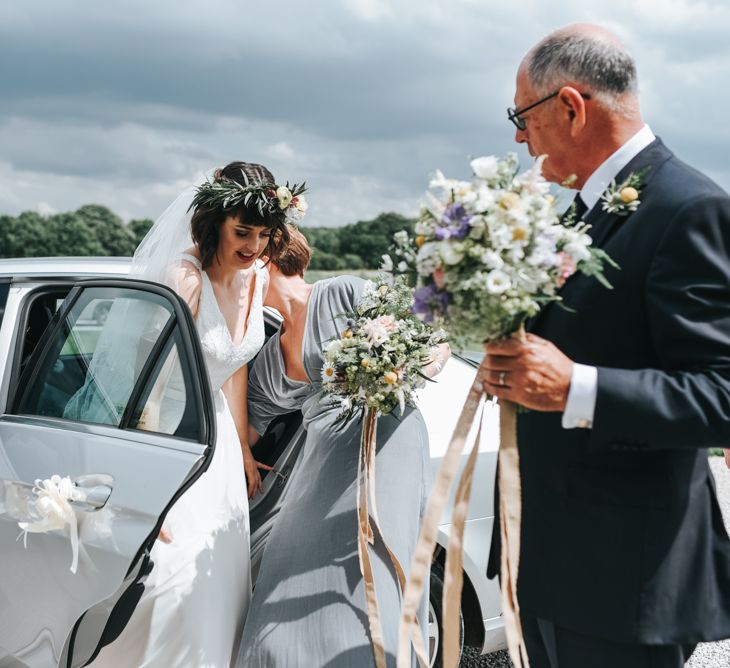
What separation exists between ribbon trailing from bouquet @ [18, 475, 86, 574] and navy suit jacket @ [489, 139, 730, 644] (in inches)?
53.3

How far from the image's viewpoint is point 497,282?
145cm

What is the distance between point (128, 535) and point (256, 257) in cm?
128

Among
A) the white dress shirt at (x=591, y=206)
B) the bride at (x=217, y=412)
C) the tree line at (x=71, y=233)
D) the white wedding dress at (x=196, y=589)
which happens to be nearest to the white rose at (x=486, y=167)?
the white dress shirt at (x=591, y=206)

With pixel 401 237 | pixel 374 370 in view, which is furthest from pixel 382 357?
pixel 401 237

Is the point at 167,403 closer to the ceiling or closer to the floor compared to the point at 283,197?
closer to the floor

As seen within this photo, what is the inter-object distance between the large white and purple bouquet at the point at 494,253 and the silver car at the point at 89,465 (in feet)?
3.26

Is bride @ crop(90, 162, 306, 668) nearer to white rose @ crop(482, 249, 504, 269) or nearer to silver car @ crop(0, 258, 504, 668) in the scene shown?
silver car @ crop(0, 258, 504, 668)

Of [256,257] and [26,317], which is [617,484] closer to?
[256,257]

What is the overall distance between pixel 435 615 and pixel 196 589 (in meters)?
1.17

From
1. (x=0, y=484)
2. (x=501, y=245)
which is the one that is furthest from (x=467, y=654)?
(x=501, y=245)

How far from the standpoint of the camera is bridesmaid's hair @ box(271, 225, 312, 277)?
3.37 meters

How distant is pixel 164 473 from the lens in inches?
88.9

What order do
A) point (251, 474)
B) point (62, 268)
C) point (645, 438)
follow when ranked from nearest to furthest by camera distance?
point (645, 438)
point (62, 268)
point (251, 474)

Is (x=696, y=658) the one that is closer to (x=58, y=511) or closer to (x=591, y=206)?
(x=591, y=206)
